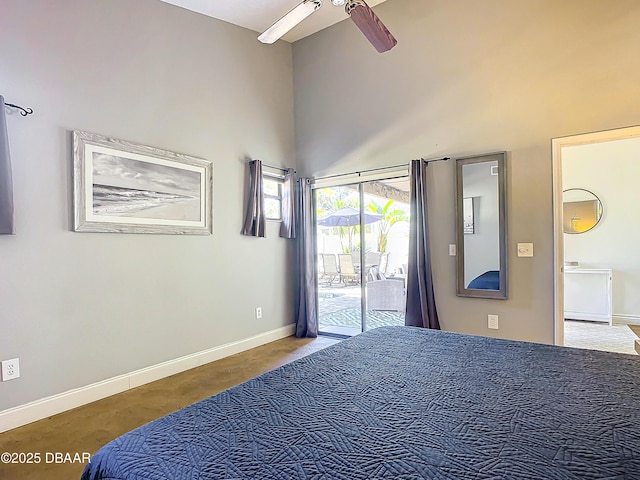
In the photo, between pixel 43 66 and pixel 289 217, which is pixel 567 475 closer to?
pixel 43 66

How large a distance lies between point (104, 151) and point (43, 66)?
66 cm

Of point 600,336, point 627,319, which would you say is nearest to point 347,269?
point 600,336

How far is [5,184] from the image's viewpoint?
93.0 inches

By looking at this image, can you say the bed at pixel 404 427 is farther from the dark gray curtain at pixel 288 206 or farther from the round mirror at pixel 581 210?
the round mirror at pixel 581 210

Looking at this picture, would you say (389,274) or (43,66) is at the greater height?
(43,66)

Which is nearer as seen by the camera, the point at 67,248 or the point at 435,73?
the point at 67,248

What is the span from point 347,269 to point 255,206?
1.44 meters

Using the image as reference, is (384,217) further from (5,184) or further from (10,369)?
(10,369)

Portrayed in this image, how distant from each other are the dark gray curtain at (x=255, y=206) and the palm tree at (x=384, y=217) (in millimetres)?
1287

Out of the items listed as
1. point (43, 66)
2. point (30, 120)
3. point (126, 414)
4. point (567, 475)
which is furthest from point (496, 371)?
point (43, 66)

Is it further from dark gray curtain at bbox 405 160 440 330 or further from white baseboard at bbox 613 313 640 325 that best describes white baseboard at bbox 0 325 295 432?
white baseboard at bbox 613 313 640 325

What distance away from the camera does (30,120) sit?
2.54 m

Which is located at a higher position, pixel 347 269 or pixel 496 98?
pixel 496 98

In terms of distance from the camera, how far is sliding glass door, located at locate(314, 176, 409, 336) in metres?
4.32
